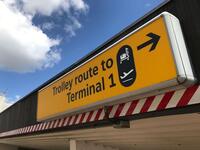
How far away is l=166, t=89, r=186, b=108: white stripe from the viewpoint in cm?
247

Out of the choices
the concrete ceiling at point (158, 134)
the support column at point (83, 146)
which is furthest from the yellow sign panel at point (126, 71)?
the support column at point (83, 146)

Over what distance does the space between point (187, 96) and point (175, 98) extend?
0.15m

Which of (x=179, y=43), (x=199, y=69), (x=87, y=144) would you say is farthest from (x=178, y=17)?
(x=87, y=144)

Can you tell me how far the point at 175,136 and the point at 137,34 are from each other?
1.97 m

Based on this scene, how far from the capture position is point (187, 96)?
240 centimetres

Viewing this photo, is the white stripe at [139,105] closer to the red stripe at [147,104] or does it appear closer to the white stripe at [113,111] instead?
the red stripe at [147,104]

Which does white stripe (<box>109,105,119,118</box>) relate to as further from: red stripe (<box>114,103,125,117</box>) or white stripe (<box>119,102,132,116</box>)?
white stripe (<box>119,102,132,116</box>)

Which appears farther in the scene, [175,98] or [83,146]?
[83,146]

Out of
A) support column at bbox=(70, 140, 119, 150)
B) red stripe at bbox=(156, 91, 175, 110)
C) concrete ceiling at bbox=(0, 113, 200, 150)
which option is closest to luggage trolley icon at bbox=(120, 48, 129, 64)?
red stripe at bbox=(156, 91, 175, 110)

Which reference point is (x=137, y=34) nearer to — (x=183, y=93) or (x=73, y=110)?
(x=183, y=93)

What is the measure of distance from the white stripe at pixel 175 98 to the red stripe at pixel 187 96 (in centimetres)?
3

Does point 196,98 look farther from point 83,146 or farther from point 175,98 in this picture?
point 83,146

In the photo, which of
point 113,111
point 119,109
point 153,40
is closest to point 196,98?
point 153,40

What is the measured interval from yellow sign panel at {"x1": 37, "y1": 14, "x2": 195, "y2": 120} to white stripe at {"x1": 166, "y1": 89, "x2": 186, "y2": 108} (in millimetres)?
189
